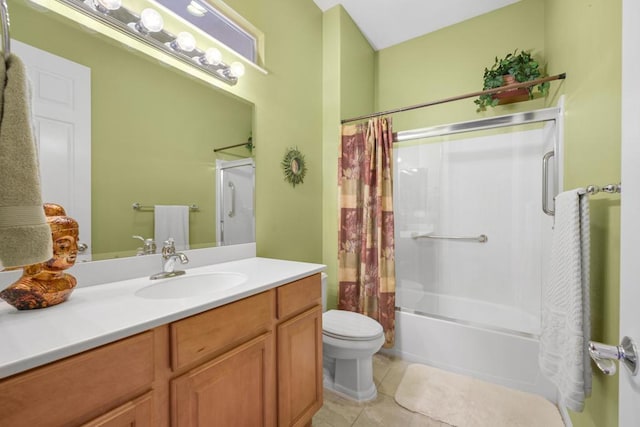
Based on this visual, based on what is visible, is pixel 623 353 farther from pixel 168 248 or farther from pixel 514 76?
pixel 514 76

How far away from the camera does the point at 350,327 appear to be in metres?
1.69

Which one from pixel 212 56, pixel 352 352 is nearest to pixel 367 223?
pixel 352 352

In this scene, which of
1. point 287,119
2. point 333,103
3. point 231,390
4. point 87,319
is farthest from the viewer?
point 333,103

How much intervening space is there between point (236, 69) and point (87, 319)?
1.44 m

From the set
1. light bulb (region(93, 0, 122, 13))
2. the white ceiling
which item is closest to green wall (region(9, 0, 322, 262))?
light bulb (region(93, 0, 122, 13))

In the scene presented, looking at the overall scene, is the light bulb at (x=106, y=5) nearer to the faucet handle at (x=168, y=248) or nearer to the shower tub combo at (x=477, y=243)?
the faucet handle at (x=168, y=248)

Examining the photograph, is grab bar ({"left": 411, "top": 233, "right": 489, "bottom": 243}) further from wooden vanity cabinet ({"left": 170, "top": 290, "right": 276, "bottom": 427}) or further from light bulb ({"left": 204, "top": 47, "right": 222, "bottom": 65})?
light bulb ({"left": 204, "top": 47, "right": 222, "bottom": 65})

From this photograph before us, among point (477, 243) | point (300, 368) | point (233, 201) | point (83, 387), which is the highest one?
point (233, 201)

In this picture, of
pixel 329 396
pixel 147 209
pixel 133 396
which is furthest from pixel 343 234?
pixel 133 396

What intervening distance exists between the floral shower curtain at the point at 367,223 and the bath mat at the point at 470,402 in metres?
0.40

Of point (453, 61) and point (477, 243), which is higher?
point (453, 61)

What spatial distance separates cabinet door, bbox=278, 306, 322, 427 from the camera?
1150mm

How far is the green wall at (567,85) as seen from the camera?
92 cm

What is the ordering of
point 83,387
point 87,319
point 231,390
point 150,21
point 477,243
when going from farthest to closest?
point 477,243 → point 150,21 → point 231,390 → point 87,319 → point 83,387
